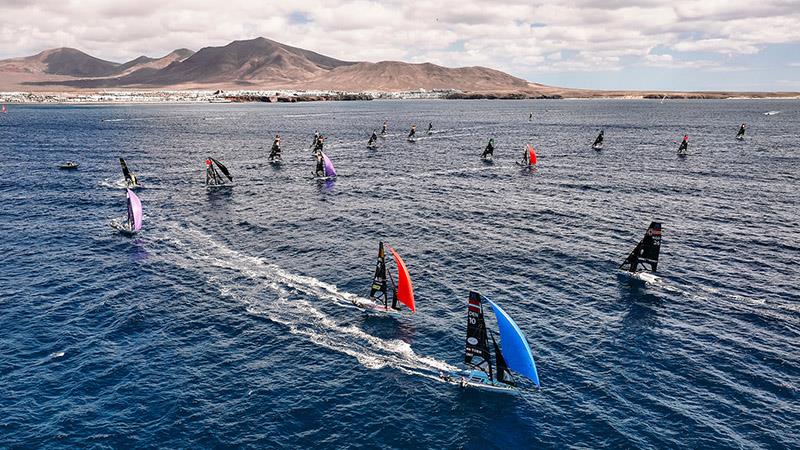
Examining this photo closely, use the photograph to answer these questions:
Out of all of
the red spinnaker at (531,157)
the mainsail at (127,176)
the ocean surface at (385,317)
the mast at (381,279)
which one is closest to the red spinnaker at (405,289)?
the mast at (381,279)

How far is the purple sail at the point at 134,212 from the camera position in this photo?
7144 centimetres

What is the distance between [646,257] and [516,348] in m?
29.1

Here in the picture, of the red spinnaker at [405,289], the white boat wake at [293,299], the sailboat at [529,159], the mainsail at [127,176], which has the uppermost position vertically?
the sailboat at [529,159]

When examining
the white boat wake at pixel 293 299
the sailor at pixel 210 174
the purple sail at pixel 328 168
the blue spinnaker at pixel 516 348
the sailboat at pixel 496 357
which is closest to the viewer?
the blue spinnaker at pixel 516 348

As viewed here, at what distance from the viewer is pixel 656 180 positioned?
10850 centimetres

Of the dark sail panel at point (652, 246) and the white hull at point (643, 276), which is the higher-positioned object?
the dark sail panel at point (652, 246)

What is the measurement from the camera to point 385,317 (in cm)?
4950

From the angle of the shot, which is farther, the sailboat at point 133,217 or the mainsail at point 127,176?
the mainsail at point 127,176

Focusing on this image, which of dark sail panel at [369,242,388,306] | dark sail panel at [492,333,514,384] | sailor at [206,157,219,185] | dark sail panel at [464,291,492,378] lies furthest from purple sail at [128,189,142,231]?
dark sail panel at [492,333,514,384]

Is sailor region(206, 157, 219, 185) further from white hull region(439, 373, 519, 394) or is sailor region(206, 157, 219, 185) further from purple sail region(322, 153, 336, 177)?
white hull region(439, 373, 519, 394)

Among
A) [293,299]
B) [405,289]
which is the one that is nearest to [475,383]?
[405,289]

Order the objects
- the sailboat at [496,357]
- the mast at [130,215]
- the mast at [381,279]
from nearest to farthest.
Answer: the sailboat at [496,357] → the mast at [381,279] → the mast at [130,215]

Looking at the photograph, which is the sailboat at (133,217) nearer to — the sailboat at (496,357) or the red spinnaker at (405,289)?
the red spinnaker at (405,289)

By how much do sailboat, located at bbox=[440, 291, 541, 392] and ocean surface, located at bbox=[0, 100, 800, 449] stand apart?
A: 1069 millimetres
